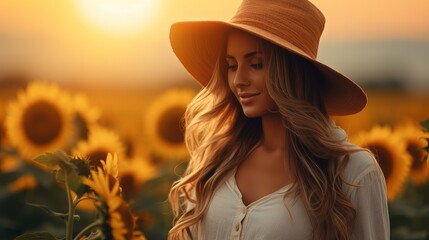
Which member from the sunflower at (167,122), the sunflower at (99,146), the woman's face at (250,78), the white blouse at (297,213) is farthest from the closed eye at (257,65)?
the sunflower at (167,122)

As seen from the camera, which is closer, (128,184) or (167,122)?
(128,184)

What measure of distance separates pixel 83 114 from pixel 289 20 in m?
2.54

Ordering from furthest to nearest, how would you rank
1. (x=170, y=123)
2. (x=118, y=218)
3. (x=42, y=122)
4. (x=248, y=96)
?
(x=170, y=123) < (x=42, y=122) < (x=248, y=96) < (x=118, y=218)

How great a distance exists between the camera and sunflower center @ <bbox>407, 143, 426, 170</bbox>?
16.5ft

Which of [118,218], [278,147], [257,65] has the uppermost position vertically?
[257,65]

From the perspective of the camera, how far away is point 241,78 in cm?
308

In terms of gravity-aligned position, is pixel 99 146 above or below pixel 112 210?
below

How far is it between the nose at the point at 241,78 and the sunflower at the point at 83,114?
2.46m

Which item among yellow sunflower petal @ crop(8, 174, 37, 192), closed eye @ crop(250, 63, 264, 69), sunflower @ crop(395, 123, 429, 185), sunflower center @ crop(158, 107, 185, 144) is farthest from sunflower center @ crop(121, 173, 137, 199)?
closed eye @ crop(250, 63, 264, 69)

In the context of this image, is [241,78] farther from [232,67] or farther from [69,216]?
[69,216]

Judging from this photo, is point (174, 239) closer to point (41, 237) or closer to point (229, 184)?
point (229, 184)

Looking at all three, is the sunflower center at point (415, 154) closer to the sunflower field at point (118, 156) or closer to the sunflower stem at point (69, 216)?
the sunflower field at point (118, 156)

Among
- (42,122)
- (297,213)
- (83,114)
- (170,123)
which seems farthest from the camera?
(170,123)

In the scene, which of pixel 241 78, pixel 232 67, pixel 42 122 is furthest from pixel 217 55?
pixel 42 122
